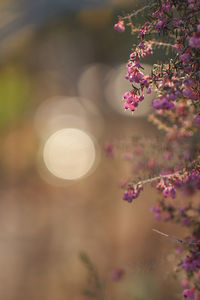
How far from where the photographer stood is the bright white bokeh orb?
15.8ft

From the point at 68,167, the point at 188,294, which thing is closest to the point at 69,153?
the point at 68,167

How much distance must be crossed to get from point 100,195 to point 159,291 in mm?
1358

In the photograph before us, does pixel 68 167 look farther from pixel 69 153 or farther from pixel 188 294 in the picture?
pixel 188 294

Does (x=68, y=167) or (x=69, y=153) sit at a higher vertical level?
(x=69, y=153)

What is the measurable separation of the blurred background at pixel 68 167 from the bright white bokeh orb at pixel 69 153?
0.05ft

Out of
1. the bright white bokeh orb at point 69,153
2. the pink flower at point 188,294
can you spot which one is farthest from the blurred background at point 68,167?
the pink flower at point 188,294

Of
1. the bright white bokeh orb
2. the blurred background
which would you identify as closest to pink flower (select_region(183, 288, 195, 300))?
the blurred background

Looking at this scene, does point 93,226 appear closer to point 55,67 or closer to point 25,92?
point 25,92

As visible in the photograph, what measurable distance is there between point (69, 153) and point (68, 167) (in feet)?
0.87

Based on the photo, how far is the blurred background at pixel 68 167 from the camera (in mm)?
3947

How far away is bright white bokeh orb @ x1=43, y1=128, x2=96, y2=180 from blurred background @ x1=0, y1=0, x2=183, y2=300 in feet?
0.05

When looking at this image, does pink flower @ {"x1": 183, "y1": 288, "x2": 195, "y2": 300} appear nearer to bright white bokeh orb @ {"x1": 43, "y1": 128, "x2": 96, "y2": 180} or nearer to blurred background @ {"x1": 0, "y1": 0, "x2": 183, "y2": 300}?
blurred background @ {"x1": 0, "y1": 0, "x2": 183, "y2": 300}

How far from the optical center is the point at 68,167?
4988mm

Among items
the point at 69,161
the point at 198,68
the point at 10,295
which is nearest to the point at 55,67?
the point at 69,161
